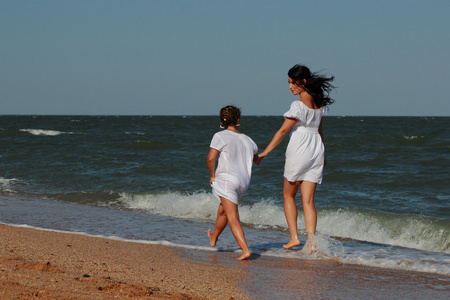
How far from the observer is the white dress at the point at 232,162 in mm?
4945

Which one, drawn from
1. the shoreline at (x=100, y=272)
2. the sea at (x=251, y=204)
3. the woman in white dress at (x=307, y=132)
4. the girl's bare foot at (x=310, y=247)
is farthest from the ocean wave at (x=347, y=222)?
the shoreline at (x=100, y=272)

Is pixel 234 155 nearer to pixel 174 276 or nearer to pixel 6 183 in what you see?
pixel 174 276

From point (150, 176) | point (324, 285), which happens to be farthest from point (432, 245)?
point (150, 176)

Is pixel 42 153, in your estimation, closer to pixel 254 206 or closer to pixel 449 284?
pixel 254 206

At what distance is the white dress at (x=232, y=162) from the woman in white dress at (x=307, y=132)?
0.42m

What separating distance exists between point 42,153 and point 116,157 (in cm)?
286

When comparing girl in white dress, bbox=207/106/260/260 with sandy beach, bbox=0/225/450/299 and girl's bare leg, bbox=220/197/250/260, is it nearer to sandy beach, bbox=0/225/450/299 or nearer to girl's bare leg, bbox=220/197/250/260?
girl's bare leg, bbox=220/197/250/260

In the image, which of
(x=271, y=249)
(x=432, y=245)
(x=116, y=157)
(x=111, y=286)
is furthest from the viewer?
(x=116, y=157)

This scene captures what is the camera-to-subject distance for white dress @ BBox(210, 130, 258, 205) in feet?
16.2

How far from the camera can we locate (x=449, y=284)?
447 cm

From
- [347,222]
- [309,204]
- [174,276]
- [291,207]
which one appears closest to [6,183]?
[347,222]
